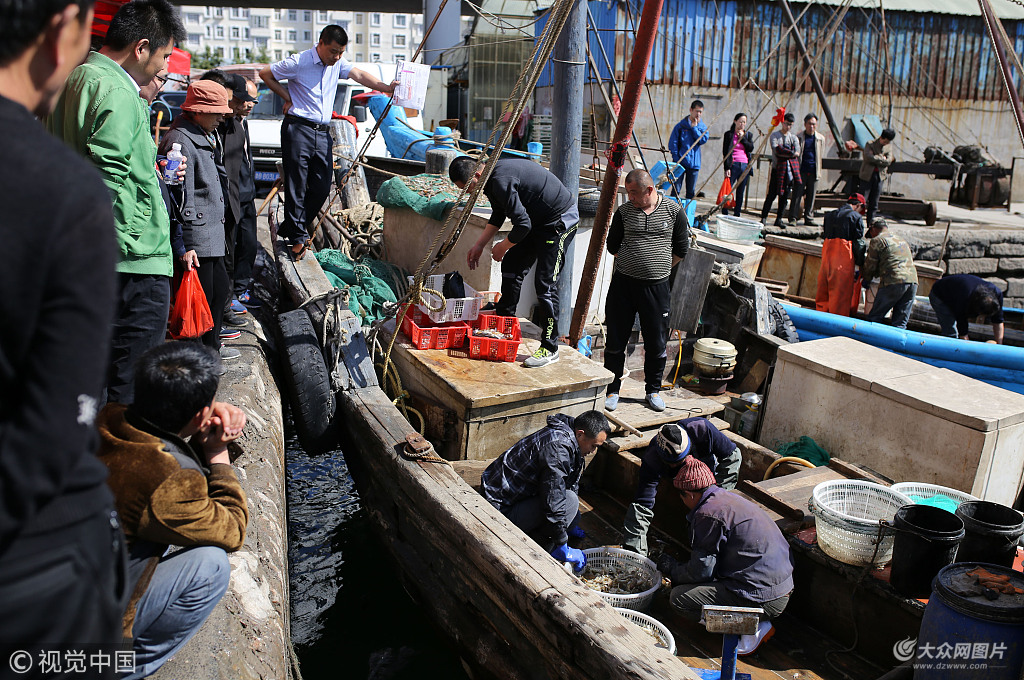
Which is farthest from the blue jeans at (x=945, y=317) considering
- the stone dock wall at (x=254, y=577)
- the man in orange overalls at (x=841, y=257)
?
the stone dock wall at (x=254, y=577)

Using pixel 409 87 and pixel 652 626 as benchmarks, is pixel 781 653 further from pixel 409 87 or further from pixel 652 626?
pixel 409 87

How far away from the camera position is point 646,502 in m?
4.75

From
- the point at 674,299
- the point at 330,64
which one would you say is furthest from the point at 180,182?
the point at 674,299

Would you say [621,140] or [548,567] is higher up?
[621,140]

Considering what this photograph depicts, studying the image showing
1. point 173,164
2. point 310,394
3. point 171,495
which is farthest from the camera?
point 310,394

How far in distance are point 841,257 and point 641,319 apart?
5113 millimetres

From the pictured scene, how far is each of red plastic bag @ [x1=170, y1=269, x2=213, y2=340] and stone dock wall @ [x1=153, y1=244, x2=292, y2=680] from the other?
44 cm

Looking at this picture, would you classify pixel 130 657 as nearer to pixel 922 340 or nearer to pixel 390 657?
pixel 390 657

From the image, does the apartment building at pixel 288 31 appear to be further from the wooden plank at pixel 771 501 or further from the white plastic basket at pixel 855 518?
the white plastic basket at pixel 855 518

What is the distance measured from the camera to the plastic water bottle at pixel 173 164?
166 inches

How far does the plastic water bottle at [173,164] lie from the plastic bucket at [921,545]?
14.0 ft

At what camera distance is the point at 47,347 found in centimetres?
123

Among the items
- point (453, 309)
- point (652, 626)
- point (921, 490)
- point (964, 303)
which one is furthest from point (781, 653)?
point (964, 303)

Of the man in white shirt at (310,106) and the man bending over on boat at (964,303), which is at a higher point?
the man in white shirt at (310,106)
